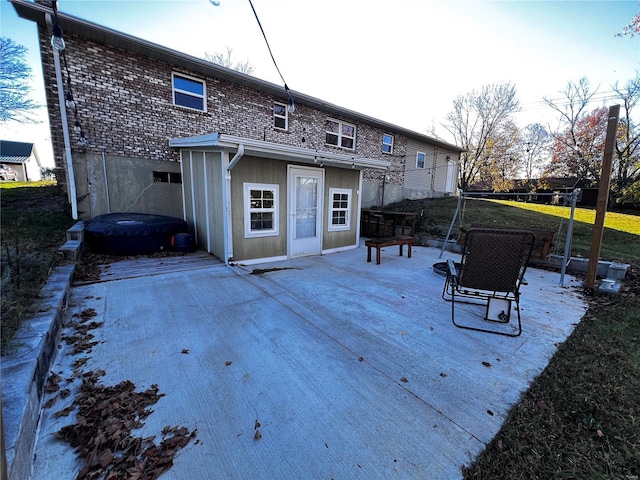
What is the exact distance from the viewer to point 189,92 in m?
7.80

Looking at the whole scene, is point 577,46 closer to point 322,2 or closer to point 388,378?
point 322,2

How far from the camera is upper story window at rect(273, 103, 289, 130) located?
991cm

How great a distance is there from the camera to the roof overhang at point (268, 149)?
4707mm

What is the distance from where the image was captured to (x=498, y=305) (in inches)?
135

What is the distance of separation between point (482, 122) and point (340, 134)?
971cm

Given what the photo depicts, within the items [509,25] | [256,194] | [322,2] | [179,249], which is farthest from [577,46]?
[179,249]

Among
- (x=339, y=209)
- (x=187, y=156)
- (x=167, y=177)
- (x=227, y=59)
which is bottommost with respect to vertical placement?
(x=339, y=209)

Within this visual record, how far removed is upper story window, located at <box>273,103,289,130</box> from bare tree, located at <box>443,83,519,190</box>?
10.7 m

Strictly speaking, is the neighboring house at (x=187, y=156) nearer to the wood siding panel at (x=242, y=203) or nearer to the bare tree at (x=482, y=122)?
the wood siding panel at (x=242, y=203)

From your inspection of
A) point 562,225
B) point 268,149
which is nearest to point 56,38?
point 268,149

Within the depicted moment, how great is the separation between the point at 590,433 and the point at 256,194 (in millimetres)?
5397

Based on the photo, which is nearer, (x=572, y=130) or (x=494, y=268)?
(x=494, y=268)

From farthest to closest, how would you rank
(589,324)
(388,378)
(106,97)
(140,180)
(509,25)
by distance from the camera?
(140,180), (106,97), (509,25), (589,324), (388,378)

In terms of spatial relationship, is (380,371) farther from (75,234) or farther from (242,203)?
(75,234)
